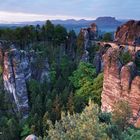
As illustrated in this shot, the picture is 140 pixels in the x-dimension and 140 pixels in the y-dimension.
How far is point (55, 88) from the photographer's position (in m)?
42.6

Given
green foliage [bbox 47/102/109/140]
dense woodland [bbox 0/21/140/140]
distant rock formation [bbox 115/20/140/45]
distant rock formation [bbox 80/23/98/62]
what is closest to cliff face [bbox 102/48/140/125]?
dense woodland [bbox 0/21/140/140]

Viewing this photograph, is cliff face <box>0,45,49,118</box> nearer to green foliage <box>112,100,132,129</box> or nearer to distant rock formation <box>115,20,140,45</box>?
distant rock formation <box>115,20,140,45</box>

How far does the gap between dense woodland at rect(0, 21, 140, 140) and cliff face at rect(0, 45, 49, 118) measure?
0.71 meters

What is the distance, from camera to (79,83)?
42.7 metres

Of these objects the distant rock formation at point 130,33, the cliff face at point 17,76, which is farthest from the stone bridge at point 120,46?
the cliff face at point 17,76

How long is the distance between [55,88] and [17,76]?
4.46m

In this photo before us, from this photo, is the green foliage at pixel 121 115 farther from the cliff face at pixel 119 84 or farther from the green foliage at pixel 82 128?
the cliff face at pixel 119 84

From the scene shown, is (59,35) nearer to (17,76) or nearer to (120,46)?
(120,46)

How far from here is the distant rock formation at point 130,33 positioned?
4872cm

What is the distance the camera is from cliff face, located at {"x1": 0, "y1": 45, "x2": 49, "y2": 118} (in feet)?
136

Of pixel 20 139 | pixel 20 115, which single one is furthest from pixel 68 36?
pixel 20 139

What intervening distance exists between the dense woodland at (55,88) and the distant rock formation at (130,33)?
12.3 feet

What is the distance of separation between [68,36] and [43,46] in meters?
5.39

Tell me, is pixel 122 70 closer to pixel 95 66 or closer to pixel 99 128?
pixel 95 66
